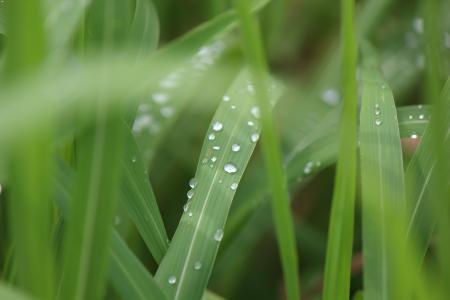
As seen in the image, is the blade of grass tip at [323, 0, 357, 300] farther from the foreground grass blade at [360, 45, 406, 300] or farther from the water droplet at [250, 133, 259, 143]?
the water droplet at [250, 133, 259, 143]

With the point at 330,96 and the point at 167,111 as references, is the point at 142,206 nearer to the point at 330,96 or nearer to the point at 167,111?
the point at 167,111

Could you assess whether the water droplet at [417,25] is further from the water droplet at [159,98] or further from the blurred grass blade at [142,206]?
the blurred grass blade at [142,206]

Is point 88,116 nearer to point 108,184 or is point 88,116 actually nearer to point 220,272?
point 108,184

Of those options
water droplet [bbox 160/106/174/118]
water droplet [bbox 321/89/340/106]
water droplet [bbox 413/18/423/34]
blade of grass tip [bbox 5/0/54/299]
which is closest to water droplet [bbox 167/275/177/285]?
blade of grass tip [bbox 5/0/54/299]

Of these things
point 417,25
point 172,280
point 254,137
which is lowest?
point 172,280

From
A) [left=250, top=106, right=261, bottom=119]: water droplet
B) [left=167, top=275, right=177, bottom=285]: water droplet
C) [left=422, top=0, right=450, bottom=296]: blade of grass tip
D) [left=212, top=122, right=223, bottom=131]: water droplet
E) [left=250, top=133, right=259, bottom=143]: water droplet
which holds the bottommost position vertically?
[left=167, top=275, right=177, bottom=285]: water droplet

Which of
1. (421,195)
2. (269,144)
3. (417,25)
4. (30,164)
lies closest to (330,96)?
(417,25)
